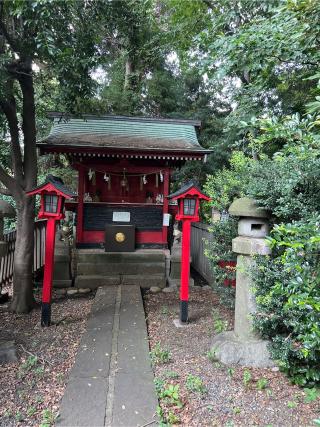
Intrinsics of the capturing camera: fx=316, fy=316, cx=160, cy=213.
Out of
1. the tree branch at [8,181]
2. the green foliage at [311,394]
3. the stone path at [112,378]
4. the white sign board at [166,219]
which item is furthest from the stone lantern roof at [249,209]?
the white sign board at [166,219]

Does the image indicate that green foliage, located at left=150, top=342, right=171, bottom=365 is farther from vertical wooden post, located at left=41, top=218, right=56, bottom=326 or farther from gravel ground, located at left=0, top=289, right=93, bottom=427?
vertical wooden post, located at left=41, top=218, right=56, bottom=326

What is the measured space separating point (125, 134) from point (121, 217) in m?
2.37

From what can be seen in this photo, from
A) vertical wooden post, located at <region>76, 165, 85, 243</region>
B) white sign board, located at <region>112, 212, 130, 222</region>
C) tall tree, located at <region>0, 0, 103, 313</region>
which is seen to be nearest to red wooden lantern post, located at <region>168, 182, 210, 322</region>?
tall tree, located at <region>0, 0, 103, 313</region>

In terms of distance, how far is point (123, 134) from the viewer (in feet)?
29.5

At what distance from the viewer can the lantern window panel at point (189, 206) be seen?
5262 mm

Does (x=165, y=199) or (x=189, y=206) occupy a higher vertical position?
(x=165, y=199)

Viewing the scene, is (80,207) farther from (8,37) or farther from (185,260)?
(8,37)

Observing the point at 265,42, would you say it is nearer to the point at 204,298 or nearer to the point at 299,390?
the point at 299,390

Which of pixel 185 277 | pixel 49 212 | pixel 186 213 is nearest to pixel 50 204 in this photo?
pixel 49 212

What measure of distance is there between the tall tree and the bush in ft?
12.5

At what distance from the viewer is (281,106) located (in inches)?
415

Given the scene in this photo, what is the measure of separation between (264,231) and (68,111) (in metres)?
4.24

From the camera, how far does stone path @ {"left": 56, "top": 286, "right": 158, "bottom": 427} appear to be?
2801mm

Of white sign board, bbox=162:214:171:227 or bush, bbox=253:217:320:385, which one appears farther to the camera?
white sign board, bbox=162:214:171:227
